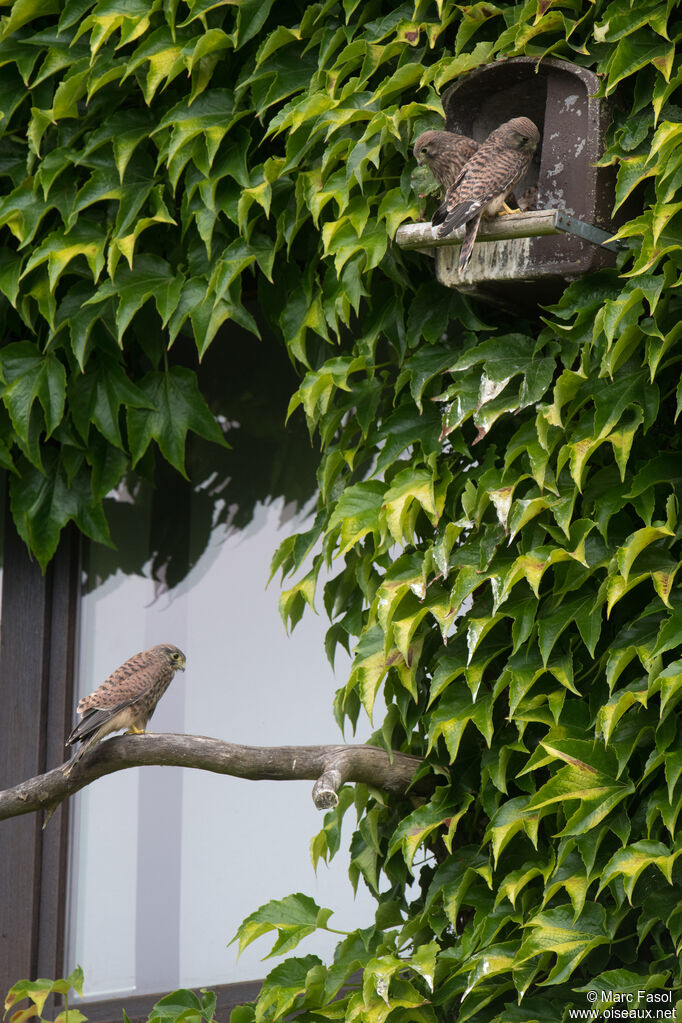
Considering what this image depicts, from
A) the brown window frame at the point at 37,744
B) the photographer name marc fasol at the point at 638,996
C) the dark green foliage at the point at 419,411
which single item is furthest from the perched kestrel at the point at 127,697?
the photographer name marc fasol at the point at 638,996

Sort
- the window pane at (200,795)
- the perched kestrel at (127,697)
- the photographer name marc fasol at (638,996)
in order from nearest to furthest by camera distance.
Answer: the photographer name marc fasol at (638,996)
the perched kestrel at (127,697)
the window pane at (200,795)

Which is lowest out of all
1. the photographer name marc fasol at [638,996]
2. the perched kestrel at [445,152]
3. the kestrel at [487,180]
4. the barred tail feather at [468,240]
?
the photographer name marc fasol at [638,996]

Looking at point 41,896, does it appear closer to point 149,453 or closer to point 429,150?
point 149,453

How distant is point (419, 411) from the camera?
232 cm

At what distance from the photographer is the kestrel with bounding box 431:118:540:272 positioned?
1970 mm

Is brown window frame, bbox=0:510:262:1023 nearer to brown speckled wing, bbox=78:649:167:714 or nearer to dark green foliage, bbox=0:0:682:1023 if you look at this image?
dark green foliage, bbox=0:0:682:1023

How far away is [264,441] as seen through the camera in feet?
9.80

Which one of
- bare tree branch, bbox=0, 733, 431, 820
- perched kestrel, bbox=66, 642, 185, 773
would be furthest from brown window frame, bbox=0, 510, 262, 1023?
bare tree branch, bbox=0, 733, 431, 820

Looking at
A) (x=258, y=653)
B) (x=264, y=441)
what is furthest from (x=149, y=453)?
(x=258, y=653)

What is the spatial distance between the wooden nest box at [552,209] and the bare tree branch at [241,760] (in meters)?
0.80

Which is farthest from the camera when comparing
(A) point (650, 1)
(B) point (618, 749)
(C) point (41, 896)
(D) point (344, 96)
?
(C) point (41, 896)

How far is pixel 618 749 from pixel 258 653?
3.94 feet

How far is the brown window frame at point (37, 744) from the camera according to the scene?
285 cm

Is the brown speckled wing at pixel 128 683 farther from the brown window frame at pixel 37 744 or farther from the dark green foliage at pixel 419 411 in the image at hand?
the brown window frame at pixel 37 744
